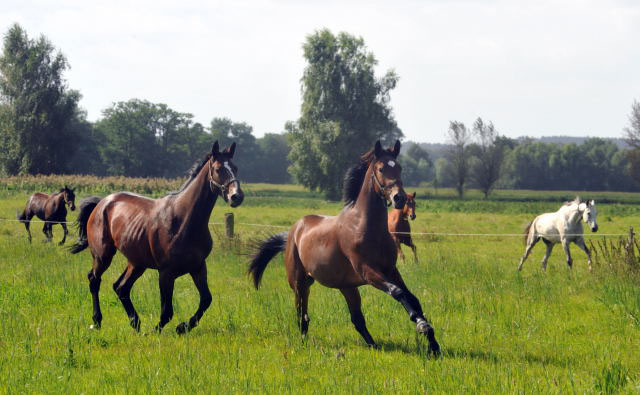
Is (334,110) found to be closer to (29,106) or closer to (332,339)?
(29,106)

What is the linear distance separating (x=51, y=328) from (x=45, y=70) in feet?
193

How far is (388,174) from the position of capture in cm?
604

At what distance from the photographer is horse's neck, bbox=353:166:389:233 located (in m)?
6.26

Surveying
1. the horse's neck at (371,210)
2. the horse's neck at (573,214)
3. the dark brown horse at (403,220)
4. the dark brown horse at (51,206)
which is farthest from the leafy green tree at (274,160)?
the horse's neck at (371,210)

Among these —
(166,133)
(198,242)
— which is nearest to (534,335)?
(198,242)

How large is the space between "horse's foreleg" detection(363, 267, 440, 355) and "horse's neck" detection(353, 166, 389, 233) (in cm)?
47

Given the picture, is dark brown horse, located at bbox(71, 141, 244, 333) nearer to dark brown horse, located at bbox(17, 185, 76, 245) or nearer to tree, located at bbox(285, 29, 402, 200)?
dark brown horse, located at bbox(17, 185, 76, 245)

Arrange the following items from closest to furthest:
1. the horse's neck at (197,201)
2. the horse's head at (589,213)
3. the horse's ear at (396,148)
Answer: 1. the horse's ear at (396,148)
2. the horse's neck at (197,201)
3. the horse's head at (589,213)

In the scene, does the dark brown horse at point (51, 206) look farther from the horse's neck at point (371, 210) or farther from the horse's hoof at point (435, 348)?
the horse's hoof at point (435, 348)

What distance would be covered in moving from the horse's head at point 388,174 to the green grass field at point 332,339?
164 centimetres

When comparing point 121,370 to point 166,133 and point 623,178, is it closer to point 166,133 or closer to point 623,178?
point 166,133

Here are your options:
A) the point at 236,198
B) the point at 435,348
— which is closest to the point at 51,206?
the point at 236,198

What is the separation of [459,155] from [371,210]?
228ft

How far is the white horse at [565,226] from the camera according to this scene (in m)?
13.6
